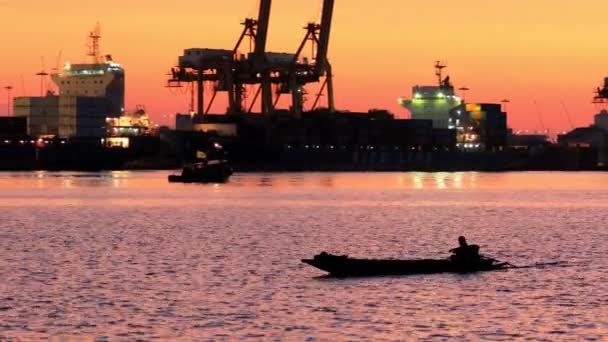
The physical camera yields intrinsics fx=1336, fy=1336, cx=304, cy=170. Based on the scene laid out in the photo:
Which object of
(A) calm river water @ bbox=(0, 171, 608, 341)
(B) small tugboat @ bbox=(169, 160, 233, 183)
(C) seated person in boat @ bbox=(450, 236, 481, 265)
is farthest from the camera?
(B) small tugboat @ bbox=(169, 160, 233, 183)

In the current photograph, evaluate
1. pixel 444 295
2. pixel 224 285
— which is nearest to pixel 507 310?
pixel 444 295

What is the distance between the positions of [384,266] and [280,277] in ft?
16.1

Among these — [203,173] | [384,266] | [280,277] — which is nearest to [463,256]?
[384,266]

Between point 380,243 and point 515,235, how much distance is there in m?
12.2

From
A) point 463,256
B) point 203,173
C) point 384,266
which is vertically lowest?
point 384,266

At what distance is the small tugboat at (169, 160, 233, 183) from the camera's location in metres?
170

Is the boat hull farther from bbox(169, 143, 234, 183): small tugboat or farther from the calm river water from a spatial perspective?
bbox(169, 143, 234, 183): small tugboat

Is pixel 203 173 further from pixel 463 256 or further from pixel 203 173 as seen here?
pixel 463 256

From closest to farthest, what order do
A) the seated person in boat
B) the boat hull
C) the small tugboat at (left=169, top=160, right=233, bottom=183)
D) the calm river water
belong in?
the calm river water < the boat hull < the seated person in boat < the small tugboat at (left=169, top=160, right=233, bottom=183)

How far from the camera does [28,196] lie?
468ft

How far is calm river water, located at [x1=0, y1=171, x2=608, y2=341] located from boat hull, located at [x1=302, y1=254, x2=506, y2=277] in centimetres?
42

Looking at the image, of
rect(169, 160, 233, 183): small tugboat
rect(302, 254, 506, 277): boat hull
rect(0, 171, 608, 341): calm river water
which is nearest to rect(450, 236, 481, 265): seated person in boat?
rect(302, 254, 506, 277): boat hull

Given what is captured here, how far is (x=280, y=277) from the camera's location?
57.1 meters

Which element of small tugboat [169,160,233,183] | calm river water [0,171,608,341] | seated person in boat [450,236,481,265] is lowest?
calm river water [0,171,608,341]
